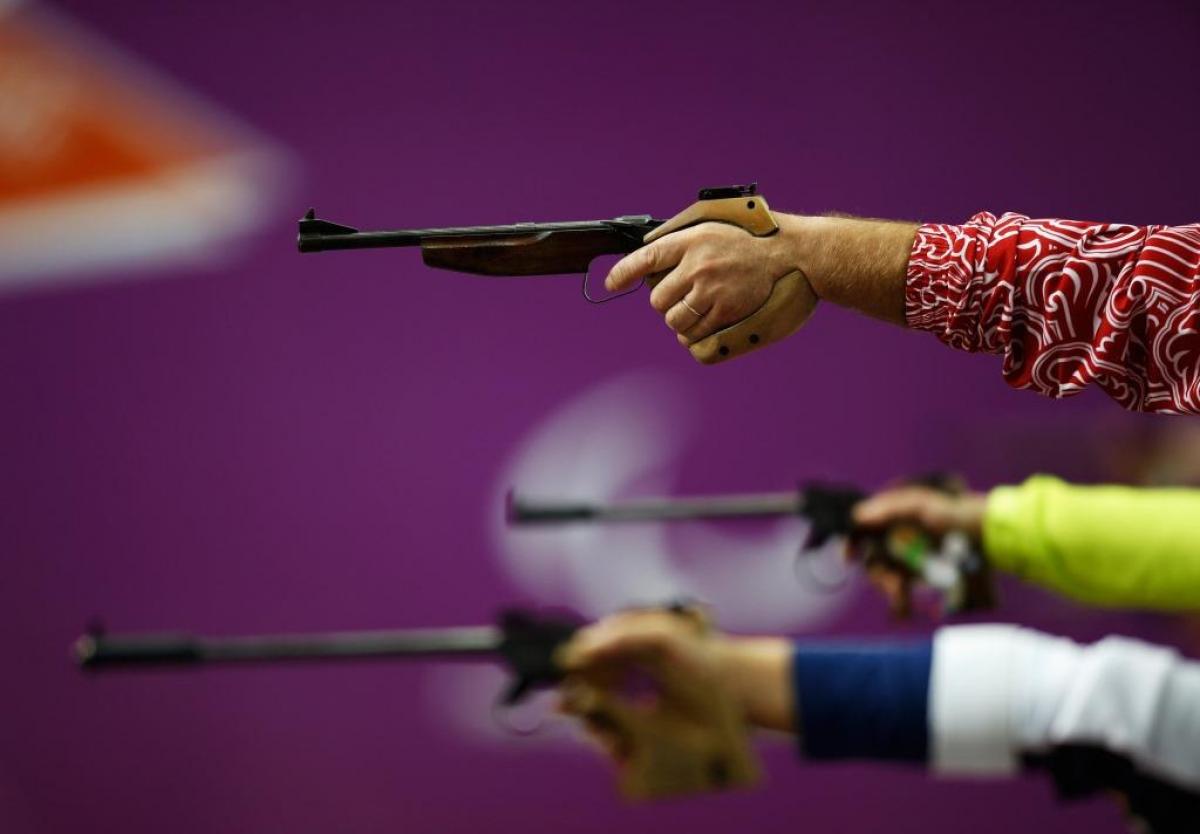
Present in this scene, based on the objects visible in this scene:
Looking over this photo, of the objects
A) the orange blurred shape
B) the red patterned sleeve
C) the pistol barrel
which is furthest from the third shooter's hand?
the orange blurred shape

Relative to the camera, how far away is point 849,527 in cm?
143

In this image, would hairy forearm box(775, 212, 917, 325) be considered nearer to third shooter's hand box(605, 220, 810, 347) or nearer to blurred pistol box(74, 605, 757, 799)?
third shooter's hand box(605, 220, 810, 347)

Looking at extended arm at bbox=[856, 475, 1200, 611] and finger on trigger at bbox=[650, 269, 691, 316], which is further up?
finger on trigger at bbox=[650, 269, 691, 316]

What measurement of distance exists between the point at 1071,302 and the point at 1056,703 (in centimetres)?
51

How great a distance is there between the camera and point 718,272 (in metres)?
1.53

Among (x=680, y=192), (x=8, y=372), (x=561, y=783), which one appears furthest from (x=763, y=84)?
(x=8, y=372)

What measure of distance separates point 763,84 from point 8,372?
1.61 meters

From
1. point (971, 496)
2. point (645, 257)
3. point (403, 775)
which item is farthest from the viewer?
point (403, 775)

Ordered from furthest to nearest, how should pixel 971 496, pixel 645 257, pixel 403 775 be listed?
pixel 403 775 → pixel 645 257 → pixel 971 496

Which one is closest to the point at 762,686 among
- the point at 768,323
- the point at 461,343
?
the point at 768,323

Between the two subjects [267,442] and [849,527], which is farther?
[267,442]

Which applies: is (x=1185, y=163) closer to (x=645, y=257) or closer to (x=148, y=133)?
(x=645, y=257)

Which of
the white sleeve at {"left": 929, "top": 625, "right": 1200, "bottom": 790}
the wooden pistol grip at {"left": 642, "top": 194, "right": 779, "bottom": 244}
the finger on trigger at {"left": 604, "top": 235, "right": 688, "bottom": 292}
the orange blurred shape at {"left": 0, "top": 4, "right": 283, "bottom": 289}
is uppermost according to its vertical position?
the orange blurred shape at {"left": 0, "top": 4, "right": 283, "bottom": 289}

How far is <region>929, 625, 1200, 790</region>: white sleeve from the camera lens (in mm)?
1043
